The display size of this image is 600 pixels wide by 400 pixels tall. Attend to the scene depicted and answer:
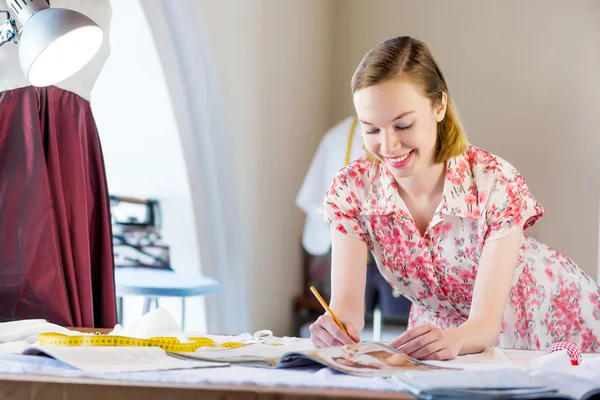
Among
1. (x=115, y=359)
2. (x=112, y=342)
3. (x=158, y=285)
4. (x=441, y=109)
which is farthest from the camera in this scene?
(x=158, y=285)

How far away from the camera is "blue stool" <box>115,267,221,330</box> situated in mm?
2324

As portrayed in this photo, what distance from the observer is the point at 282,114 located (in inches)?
148

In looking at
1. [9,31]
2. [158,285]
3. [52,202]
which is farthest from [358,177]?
[158,285]

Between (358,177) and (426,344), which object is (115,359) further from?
(358,177)

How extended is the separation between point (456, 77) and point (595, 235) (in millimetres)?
1164

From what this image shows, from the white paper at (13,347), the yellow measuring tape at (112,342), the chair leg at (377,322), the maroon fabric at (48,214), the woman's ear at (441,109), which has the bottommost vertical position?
the chair leg at (377,322)

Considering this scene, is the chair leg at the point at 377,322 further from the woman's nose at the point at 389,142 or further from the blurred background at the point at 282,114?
the woman's nose at the point at 389,142

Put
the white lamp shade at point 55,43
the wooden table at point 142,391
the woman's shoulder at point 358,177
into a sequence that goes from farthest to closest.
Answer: the woman's shoulder at point 358,177
the white lamp shade at point 55,43
the wooden table at point 142,391

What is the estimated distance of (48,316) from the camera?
63.3 inches

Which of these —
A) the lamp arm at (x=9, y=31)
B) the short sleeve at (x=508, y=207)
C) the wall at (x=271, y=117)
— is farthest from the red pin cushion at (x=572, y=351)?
the wall at (x=271, y=117)

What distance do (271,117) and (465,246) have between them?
2082mm

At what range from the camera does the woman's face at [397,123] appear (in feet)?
4.89

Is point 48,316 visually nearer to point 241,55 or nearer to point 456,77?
point 241,55

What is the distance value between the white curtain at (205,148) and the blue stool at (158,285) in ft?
1.51
